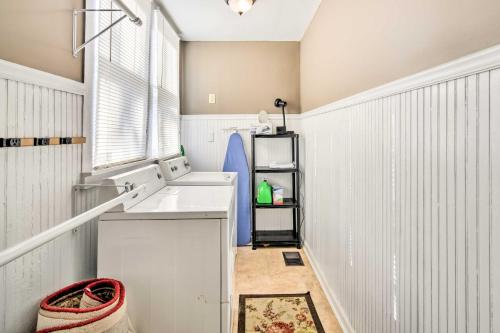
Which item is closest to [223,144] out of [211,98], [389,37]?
[211,98]

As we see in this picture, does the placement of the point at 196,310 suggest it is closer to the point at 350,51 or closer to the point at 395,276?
the point at 395,276

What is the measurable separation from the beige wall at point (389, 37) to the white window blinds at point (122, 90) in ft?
4.57

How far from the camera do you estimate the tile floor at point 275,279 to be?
2.11 metres

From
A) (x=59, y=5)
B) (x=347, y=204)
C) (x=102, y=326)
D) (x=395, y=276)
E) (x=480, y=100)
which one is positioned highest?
(x=59, y=5)

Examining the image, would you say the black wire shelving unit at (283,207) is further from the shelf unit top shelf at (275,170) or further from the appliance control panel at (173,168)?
the appliance control panel at (173,168)

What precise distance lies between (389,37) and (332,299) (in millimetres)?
1759

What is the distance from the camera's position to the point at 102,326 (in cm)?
108

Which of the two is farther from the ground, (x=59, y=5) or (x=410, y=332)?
(x=59, y=5)

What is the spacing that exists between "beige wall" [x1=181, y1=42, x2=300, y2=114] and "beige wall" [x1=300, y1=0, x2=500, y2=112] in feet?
2.86

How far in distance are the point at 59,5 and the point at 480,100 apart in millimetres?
1559

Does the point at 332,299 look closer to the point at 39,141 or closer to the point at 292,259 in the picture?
the point at 292,259

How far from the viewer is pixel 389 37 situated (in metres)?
1.35

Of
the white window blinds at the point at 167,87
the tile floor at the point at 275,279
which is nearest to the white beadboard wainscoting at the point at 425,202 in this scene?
the tile floor at the point at 275,279

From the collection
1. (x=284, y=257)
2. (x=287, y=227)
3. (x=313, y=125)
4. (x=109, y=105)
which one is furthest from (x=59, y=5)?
(x=287, y=227)
